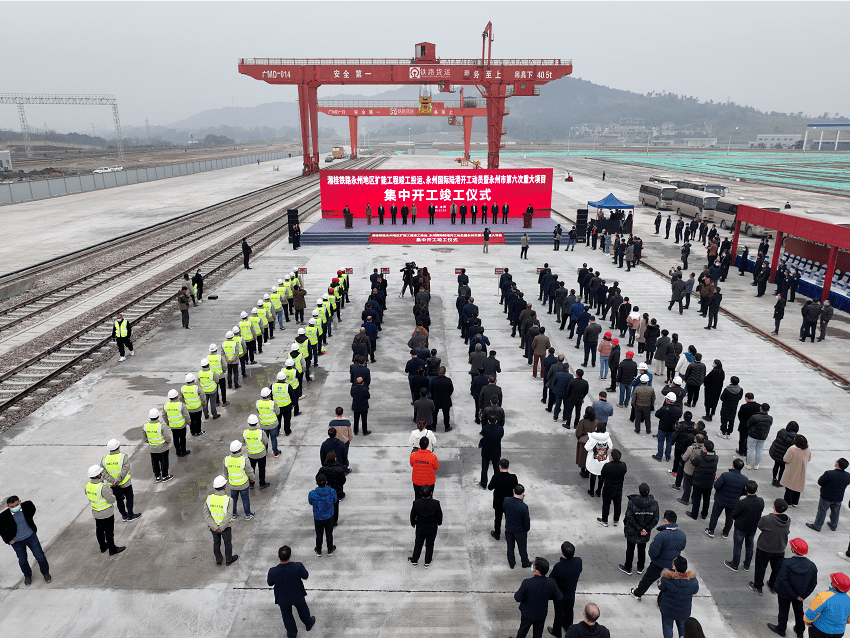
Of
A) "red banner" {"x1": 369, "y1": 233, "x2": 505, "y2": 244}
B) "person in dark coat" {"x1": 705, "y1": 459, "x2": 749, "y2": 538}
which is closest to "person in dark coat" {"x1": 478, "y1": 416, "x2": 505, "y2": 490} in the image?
"person in dark coat" {"x1": 705, "y1": 459, "x2": 749, "y2": 538}

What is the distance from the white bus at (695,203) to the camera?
38.2 m

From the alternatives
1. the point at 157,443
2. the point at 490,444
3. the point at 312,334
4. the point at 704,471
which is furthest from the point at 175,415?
the point at 704,471

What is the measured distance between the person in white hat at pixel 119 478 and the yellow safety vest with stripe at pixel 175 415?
1.65m

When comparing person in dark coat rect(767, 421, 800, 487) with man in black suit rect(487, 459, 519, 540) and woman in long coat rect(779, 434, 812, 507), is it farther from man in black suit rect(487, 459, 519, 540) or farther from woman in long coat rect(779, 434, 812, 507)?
man in black suit rect(487, 459, 519, 540)

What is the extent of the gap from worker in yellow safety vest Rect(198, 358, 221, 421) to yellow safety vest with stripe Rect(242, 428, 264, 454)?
275 cm

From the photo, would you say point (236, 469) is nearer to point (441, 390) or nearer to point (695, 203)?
point (441, 390)

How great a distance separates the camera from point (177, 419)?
1045 centimetres

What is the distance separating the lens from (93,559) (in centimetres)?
822

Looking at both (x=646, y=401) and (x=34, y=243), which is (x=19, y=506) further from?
(x=34, y=243)

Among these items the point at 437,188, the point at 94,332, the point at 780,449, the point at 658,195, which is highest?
the point at 437,188

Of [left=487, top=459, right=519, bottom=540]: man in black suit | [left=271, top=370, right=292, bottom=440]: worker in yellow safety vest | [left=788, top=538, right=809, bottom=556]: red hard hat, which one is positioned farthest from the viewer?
[left=271, top=370, right=292, bottom=440]: worker in yellow safety vest

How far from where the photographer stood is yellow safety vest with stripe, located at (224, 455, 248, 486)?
851 cm

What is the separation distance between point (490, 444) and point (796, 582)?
4.60m

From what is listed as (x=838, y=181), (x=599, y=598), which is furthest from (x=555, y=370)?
(x=838, y=181)
